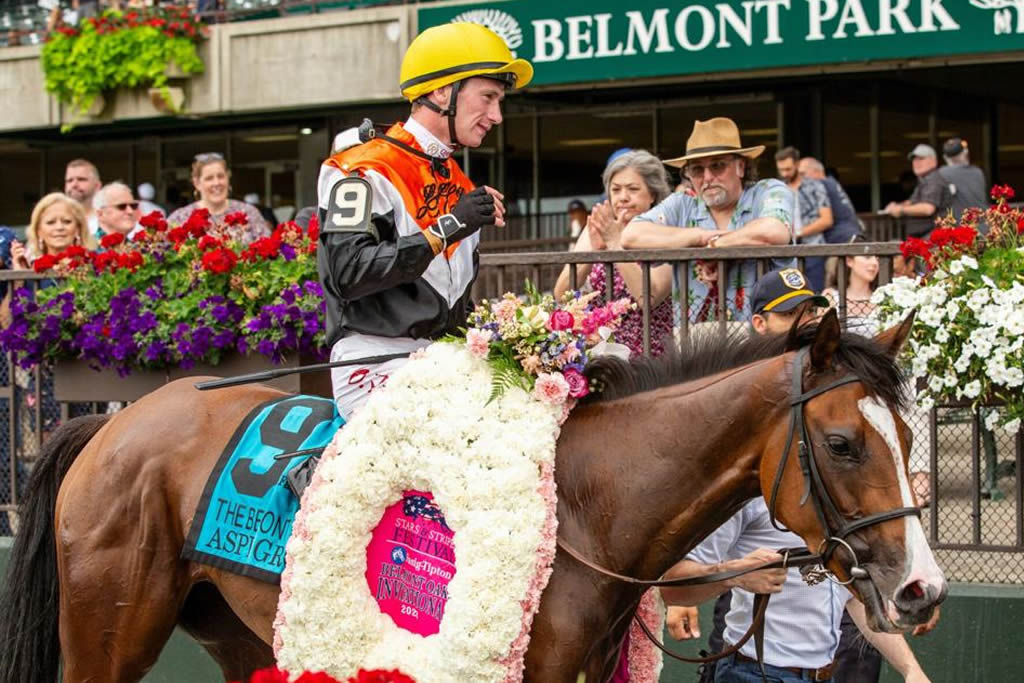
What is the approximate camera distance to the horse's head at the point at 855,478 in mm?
3732

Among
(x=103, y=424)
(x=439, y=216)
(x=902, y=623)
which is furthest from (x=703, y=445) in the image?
(x=103, y=424)

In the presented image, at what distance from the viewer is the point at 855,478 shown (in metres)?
3.83

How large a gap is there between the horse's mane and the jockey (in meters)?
0.61

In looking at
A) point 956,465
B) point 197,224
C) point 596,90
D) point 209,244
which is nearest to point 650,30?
point 596,90

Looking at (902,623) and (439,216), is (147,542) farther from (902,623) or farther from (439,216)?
(902,623)

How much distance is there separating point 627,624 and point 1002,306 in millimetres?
2116

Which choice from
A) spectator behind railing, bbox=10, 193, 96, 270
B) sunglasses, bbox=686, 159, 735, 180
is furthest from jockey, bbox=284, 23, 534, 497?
spectator behind railing, bbox=10, 193, 96, 270

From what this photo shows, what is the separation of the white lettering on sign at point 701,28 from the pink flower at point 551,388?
455 inches

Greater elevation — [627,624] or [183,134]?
[183,134]

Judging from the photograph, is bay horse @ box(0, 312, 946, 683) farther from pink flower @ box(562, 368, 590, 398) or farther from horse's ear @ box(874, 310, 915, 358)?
pink flower @ box(562, 368, 590, 398)

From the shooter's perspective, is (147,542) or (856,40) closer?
(147,542)

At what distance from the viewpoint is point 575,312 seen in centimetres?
428

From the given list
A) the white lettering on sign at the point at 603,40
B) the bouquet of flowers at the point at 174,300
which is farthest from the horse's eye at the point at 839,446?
the white lettering on sign at the point at 603,40

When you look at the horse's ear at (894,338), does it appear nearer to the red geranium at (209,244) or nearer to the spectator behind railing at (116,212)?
the red geranium at (209,244)
